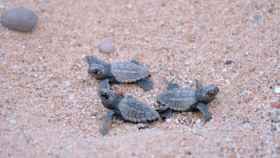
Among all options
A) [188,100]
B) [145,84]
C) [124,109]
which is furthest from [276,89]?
[124,109]

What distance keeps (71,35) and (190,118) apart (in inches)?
57.4

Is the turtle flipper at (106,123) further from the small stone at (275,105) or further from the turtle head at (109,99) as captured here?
the small stone at (275,105)

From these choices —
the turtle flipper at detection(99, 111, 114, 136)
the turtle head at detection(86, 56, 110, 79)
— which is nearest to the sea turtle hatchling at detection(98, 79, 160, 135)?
the turtle flipper at detection(99, 111, 114, 136)

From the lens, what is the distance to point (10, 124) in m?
3.73

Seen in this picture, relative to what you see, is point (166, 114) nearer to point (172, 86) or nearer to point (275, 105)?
point (172, 86)

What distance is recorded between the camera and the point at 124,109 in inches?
150

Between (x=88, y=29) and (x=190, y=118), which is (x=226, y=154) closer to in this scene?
(x=190, y=118)

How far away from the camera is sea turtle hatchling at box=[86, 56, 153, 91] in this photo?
13.8 feet

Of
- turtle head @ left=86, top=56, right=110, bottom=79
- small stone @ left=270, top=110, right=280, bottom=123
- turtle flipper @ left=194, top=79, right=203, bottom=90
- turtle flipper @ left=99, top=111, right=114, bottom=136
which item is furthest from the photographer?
turtle head @ left=86, top=56, right=110, bottom=79

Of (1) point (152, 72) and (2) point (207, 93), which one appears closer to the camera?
(2) point (207, 93)

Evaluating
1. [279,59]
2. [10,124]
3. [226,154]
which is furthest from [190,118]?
[10,124]

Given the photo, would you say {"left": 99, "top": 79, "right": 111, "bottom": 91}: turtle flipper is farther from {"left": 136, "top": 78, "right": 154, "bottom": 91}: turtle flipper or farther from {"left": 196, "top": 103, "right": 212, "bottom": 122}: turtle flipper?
{"left": 196, "top": 103, "right": 212, "bottom": 122}: turtle flipper

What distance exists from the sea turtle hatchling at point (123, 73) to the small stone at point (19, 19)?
78cm

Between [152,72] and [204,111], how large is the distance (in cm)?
72
